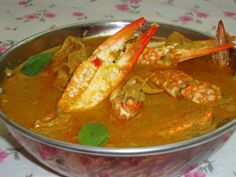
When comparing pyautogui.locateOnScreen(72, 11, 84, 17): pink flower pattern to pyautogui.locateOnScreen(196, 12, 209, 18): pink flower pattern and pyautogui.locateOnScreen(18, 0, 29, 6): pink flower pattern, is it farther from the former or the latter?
pyautogui.locateOnScreen(196, 12, 209, 18): pink flower pattern

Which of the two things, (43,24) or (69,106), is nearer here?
(69,106)

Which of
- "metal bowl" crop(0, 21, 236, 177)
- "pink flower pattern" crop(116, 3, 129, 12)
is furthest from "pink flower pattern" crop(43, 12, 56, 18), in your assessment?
"metal bowl" crop(0, 21, 236, 177)

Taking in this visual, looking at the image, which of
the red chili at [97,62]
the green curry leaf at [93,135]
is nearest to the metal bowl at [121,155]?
the green curry leaf at [93,135]

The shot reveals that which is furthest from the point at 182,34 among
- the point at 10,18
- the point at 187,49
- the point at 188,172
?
the point at 10,18

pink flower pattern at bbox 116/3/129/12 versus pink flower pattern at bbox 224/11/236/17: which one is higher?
pink flower pattern at bbox 224/11/236/17

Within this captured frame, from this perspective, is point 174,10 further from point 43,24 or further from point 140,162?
point 140,162

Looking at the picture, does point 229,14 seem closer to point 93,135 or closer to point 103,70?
point 103,70
